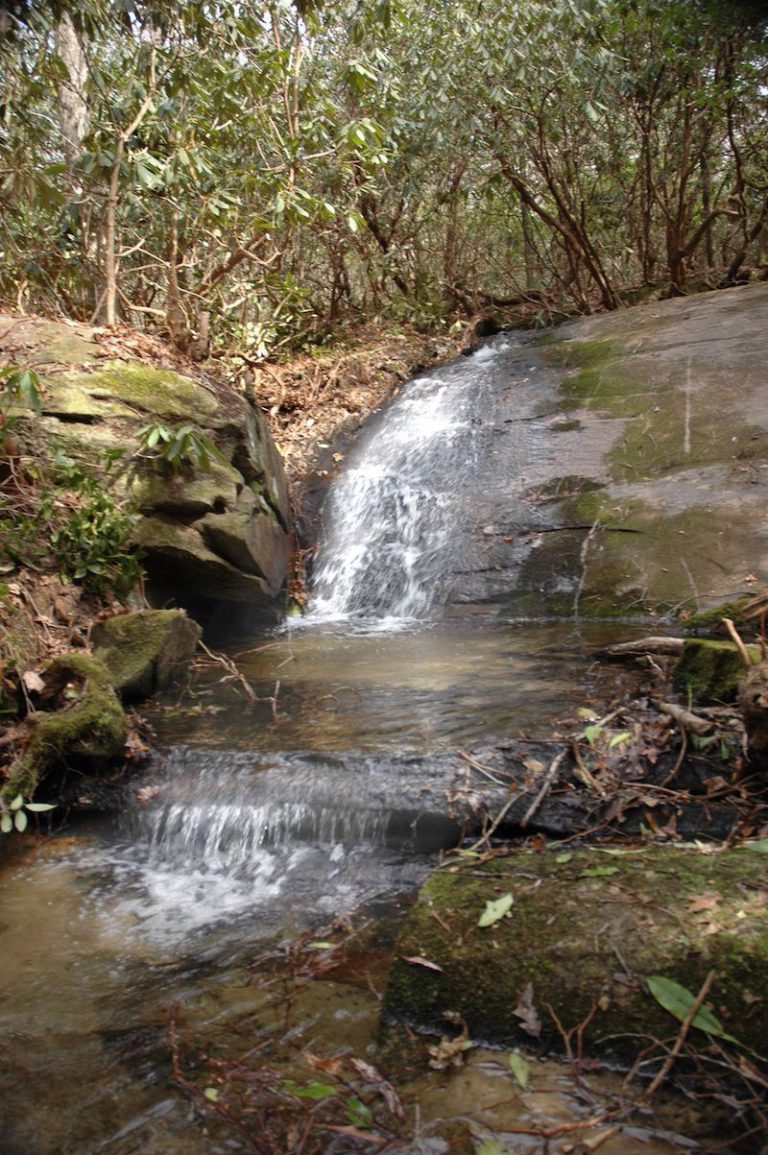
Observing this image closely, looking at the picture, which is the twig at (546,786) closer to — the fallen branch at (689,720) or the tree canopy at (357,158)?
the fallen branch at (689,720)

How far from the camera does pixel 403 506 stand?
9602 millimetres

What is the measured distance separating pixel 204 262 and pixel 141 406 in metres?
4.06

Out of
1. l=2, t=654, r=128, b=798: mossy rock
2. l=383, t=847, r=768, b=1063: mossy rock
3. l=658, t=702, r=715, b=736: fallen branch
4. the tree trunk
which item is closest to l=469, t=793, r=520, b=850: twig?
l=383, t=847, r=768, b=1063: mossy rock

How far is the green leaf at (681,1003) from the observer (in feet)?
7.41

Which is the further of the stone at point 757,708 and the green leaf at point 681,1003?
the stone at point 757,708

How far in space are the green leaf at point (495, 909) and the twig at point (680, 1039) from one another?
62 centimetres

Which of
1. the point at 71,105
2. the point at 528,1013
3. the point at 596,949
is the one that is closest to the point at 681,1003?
the point at 596,949

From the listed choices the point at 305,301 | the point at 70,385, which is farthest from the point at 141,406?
the point at 305,301

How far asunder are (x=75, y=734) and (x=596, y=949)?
307 centimetres

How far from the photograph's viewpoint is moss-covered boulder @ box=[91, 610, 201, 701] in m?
5.57

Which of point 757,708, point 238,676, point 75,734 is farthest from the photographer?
point 238,676

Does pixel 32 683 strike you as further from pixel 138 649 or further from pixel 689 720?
pixel 689 720

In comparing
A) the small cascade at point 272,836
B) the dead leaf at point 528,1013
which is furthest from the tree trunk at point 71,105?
the dead leaf at point 528,1013

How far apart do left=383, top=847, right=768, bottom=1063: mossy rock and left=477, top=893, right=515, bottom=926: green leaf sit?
17 mm
